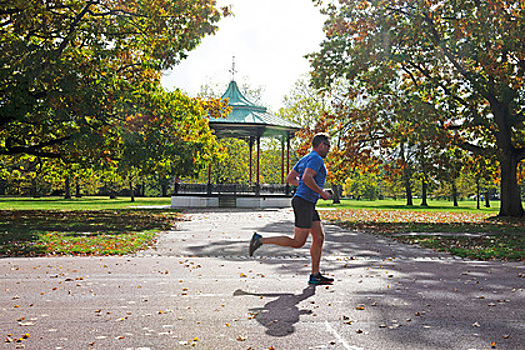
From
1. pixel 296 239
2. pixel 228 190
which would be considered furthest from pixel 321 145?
pixel 228 190

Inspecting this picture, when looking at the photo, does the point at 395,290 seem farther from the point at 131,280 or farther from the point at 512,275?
the point at 131,280

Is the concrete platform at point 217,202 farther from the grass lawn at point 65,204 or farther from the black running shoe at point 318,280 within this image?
the black running shoe at point 318,280

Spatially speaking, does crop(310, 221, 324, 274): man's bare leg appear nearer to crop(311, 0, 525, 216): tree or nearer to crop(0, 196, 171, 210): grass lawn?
crop(311, 0, 525, 216): tree

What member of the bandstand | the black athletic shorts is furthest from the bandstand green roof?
the black athletic shorts

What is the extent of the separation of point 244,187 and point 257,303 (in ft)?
97.5

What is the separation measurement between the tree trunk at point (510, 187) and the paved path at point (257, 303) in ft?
46.6

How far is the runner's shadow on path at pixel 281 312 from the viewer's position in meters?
4.60

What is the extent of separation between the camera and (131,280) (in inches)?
277

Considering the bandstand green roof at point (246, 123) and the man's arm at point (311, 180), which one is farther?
the bandstand green roof at point (246, 123)

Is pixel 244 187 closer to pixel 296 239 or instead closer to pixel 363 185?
pixel 296 239

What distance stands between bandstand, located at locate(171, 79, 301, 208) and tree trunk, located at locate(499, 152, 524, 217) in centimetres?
1304

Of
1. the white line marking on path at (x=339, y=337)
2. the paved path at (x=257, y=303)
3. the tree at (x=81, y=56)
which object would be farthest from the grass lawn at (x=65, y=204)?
the white line marking on path at (x=339, y=337)

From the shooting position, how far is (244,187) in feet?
116

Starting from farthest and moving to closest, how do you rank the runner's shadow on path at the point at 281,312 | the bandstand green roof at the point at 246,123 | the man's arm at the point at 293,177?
the bandstand green roof at the point at 246,123
the man's arm at the point at 293,177
the runner's shadow on path at the point at 281,312
